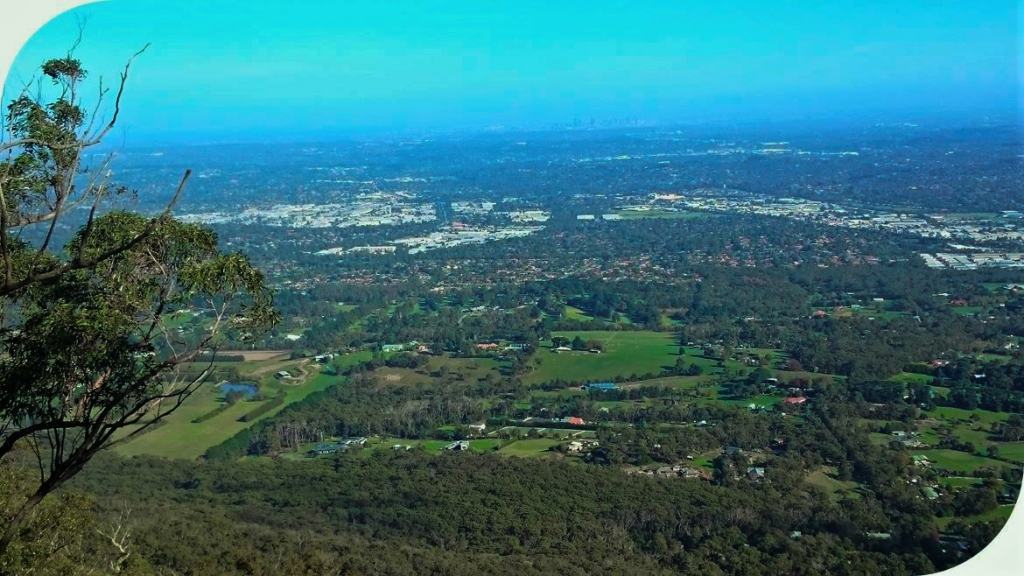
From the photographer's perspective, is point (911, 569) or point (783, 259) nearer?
point (911, 569)

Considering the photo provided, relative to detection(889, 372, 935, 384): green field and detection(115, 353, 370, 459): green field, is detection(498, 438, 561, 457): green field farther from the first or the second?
detection(889, 372, 935, 384): green field

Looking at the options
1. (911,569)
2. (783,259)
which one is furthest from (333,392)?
(783,259)

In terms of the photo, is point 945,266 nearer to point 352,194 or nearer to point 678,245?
point 678,245

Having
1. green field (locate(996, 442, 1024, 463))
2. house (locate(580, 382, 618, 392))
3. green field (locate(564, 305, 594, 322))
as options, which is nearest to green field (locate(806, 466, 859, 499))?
green field (locate(996, 442, 1024, 463))

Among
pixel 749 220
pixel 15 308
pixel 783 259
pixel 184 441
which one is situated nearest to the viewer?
pixel 15 308

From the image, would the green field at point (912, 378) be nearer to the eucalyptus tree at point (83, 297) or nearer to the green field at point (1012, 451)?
the green field at point (1012, 451)

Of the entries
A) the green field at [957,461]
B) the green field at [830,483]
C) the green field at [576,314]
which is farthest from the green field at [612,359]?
the green field at [957,461]

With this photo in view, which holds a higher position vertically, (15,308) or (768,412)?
(15,308)
